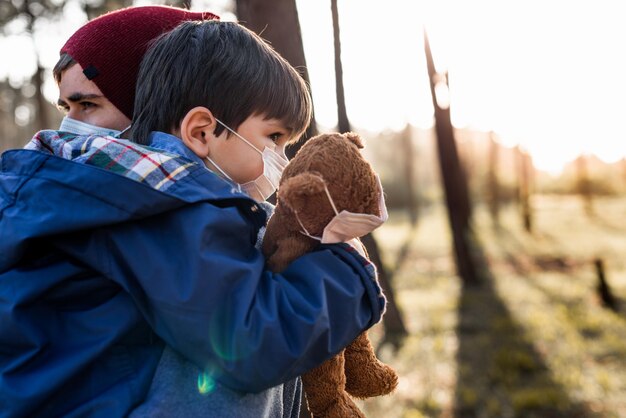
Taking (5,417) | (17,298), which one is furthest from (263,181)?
(5,417)

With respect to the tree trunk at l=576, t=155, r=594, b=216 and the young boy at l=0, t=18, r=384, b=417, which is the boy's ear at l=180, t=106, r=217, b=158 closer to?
the young boy at l=0, t=18, r=384, b=417

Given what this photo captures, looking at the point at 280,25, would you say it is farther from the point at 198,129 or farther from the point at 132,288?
the point at 132,288

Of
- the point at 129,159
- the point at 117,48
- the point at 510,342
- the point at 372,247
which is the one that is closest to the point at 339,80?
the point at 372,247

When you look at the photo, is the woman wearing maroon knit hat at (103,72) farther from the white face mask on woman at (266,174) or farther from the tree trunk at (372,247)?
the tree trunk at (372,247)

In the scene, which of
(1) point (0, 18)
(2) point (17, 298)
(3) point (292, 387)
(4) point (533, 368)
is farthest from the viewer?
(1) point (0, 18)

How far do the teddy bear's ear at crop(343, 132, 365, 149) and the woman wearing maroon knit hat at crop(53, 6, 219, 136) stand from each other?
0.63 metres

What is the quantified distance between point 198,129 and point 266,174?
0.70 feet

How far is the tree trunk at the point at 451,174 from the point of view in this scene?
11758mm

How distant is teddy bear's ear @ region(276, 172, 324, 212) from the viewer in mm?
1322

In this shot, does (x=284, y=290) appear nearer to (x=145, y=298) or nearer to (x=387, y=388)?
(x=145, y=298)

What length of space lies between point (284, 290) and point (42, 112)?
15212 millimetres

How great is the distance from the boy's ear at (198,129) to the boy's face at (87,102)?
0.35 m

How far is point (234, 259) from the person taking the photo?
123cm

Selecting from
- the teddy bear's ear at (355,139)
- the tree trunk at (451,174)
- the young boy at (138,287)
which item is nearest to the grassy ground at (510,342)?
the tree trunk at (451,174)
